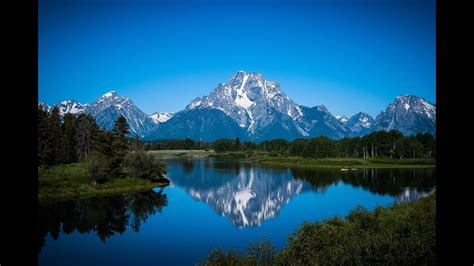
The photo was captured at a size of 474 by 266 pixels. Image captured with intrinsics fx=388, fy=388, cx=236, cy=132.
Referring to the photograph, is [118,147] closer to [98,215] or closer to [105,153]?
[105,153]

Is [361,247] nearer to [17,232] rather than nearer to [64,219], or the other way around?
[17,232]

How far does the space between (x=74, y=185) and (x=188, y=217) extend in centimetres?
1882

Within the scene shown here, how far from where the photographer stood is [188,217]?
42.8 meters

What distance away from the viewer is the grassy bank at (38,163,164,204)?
47.6 metres

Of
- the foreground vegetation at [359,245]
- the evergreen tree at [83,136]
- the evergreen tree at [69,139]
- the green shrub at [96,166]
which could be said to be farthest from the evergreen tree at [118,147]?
the foreground vegetation at [359,245]

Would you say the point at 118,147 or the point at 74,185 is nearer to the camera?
the point at 74,185

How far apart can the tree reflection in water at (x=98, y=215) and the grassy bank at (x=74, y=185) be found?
8.61 ft

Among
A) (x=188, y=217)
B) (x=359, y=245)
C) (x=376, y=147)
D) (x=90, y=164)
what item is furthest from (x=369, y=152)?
(x=359, y=245)

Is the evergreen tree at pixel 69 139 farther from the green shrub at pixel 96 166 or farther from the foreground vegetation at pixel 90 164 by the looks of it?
the green shrub at pixel 96 166

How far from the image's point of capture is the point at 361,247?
51.9 ft

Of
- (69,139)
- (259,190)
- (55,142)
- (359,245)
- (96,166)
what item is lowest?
(259,190)

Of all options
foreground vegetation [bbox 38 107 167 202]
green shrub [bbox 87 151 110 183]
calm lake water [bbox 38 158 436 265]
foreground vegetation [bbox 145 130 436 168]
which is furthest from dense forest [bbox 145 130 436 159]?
green shrub [bbox 87 151 110 183]

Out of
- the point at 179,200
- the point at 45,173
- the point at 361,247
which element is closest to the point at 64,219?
the point at 179,200
